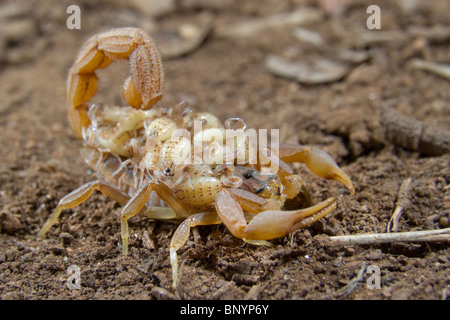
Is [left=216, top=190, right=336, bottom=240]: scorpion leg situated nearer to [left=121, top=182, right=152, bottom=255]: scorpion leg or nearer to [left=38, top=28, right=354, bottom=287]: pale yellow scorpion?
[left=38, top=28, right=354, bottom=287]: pale yellow scorpion

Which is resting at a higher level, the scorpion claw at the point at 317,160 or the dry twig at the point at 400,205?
the scorpion claw at the point at 317,160

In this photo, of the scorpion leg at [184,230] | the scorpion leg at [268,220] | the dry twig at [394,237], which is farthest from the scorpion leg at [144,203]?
the dry twig at [394,237]

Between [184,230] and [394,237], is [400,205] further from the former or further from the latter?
[184,230]

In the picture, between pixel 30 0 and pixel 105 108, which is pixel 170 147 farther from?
pixel 30 0

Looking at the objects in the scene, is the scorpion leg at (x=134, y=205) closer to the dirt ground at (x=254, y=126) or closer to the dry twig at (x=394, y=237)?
the dirt ground at (x=254, y=126)

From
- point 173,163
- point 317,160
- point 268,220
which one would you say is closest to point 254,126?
point 317,160

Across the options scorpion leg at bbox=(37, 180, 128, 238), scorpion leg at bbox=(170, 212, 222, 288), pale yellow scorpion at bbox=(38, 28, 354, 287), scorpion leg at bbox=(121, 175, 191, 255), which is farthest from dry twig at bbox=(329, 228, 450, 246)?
scorpion leg at bbox=(37, 180, 128, 238)
